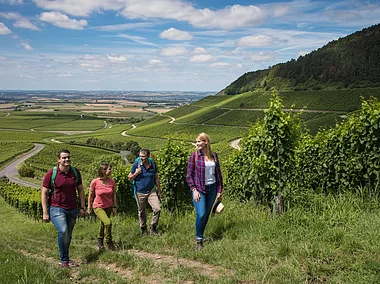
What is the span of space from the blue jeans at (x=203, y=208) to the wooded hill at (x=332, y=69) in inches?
4048

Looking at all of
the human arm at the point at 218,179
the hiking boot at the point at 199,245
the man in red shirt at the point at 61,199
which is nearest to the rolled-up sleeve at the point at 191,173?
the human arm at the point at 218,179

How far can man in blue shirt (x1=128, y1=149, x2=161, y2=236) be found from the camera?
751 centimetres

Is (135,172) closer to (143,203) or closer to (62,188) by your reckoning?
(143,203)

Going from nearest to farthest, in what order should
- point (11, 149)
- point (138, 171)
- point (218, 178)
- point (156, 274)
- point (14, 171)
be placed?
point (156, 274) < point (218, 178) < point (138, 171) < point (14, 171) < point (11, 149)

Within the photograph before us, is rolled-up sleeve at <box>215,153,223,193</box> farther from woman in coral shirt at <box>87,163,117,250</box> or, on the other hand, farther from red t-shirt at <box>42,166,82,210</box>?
red t-shirt at <box>42,166,82,210</box>

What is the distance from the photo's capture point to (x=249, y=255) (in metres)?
5.18

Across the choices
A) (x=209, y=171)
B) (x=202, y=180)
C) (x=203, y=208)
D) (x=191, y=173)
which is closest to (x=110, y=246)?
(x=203, y=208)

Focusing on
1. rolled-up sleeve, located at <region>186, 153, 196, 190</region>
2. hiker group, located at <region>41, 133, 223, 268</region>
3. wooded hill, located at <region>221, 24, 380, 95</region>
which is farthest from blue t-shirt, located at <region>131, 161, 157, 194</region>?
wooded hill, located at <region>221, 24, 380, 95</region>

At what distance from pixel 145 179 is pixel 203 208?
1.89 m

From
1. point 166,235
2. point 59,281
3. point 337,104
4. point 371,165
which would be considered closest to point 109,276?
point 59,281

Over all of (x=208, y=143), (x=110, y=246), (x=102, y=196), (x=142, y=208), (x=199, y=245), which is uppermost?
(x=208, y=143)

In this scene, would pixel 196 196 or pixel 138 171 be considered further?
pixel 138 171

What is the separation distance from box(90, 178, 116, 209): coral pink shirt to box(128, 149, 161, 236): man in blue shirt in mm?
560

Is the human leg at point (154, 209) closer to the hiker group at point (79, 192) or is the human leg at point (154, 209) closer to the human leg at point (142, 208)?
the human leg at point (142, 208)
